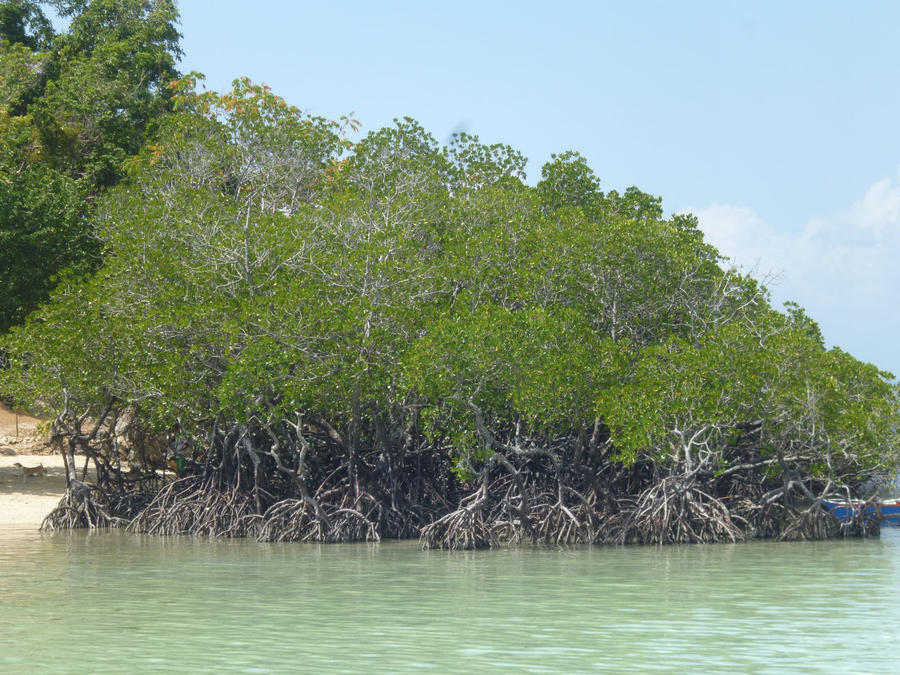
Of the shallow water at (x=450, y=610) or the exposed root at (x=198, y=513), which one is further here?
the exposed root at (x=198, y=513)

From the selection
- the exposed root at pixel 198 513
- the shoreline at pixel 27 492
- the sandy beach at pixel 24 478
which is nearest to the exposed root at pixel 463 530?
the exposed root at pixel 198 513

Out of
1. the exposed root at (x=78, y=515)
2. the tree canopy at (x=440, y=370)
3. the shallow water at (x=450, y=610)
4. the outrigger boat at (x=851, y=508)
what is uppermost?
the tree canopy at (x=440, y=370)

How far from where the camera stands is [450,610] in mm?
11164

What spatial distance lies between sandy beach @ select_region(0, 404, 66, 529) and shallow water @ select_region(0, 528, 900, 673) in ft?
23.5

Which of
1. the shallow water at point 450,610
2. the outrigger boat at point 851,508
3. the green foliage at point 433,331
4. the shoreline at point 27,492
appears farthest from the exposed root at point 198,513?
the outrigger boat at point 851,508

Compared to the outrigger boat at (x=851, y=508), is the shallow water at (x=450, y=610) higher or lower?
lower

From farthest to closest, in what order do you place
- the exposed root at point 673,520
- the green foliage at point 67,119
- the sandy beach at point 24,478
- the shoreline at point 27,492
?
the green foliage at point 67,119 < the sandy beach at point 24,478 < the shoreline at point 27,492 < the exposed root at point 673,520

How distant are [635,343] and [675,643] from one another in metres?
12.2

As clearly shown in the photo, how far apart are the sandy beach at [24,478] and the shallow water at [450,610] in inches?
282

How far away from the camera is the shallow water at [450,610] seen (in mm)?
8656

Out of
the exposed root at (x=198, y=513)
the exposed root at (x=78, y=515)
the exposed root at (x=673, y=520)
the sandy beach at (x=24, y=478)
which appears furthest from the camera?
the sandy beach at (x=24, y=478)

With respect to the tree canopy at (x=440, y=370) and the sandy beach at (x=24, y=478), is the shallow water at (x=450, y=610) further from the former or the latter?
the sandy beach at (x=24, y=478)

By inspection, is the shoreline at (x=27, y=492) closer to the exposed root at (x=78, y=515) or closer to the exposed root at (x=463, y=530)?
the exposed root at (x=78, y=515)

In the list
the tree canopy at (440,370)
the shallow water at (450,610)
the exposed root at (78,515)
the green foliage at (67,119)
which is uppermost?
the green foliage at (67,119)
